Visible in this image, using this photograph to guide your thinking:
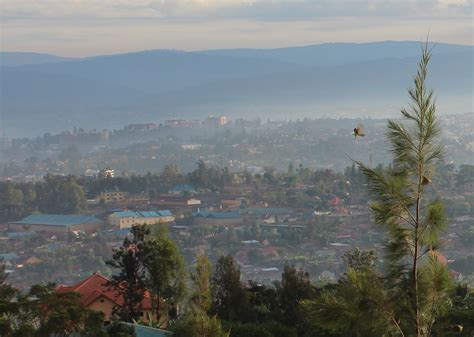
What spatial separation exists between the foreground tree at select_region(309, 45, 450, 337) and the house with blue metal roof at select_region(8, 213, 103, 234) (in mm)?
38631

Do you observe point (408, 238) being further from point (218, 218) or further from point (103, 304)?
point (218, 218)

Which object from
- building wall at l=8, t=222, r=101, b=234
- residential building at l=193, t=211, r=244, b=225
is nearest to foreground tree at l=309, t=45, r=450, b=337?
building wall at l=8, t=222, r=101, b=234

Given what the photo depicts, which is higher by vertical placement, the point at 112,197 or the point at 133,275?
the point at 133,275

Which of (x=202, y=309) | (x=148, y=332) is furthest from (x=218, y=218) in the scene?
(x=202, y=309)

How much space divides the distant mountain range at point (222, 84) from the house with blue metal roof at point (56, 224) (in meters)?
60.6

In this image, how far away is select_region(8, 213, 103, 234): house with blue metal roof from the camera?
43.6m

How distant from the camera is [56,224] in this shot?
43.9m

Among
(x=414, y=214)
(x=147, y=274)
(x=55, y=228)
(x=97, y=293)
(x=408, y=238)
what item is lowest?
(x=55, y=228)

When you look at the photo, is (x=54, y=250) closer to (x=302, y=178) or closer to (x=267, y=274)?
(x=267, y=274)

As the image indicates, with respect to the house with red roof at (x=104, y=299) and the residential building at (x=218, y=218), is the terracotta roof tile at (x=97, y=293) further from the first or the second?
the residential building at (x=218, y=218)

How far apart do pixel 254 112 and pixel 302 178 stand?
247ft

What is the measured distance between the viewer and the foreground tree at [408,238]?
495 cm

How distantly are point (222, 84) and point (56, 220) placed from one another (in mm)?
95518

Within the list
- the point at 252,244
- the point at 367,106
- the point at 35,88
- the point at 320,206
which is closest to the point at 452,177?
the point at 320,206
